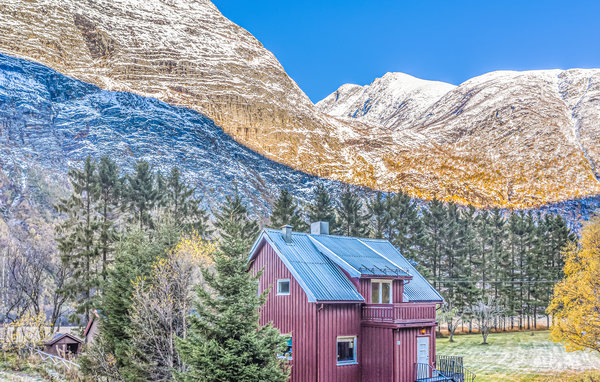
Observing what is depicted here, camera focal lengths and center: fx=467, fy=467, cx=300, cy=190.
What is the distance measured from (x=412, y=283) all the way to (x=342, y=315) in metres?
6.80

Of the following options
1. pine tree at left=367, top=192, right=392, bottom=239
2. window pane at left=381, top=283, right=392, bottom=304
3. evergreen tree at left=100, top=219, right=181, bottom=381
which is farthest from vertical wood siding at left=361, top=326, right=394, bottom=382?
pine tree at left=367, top=192, right=392, bottom=239

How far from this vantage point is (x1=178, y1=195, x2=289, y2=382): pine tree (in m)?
14.7

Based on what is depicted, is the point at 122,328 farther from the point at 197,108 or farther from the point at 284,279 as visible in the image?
the point at 197,108

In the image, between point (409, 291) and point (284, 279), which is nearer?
point (284, 279)

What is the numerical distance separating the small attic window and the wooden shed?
20858 mm

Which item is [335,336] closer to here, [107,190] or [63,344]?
[63,344]

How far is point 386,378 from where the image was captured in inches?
793

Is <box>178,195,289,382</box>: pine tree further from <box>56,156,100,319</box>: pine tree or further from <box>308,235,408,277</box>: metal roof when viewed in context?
<box>56,156,100,319</box>: pine tree

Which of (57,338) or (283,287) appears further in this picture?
(57,338)

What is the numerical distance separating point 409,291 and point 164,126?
8546cm

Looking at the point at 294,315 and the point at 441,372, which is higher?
the point at 294,315

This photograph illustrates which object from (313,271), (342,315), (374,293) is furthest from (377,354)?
(313,271)

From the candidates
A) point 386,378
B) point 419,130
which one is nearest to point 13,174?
point 386,378

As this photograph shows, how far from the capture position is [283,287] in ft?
74.3
